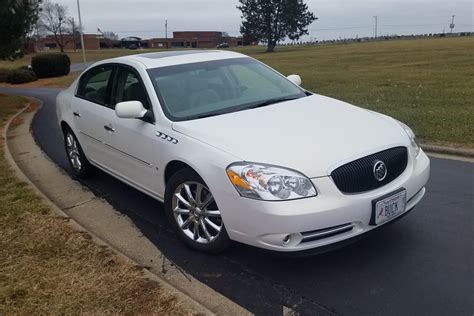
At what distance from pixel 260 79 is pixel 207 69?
1.86 feet

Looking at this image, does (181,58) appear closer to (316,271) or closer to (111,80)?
(111,80)

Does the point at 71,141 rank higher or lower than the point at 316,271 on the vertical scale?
higher

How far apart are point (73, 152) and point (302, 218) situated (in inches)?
155

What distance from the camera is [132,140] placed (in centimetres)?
441

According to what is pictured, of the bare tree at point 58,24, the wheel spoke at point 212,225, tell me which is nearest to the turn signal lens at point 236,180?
the wheel spoke at point 212,225

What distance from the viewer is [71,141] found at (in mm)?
6098

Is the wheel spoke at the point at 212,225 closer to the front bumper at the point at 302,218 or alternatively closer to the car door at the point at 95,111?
the front bumper at the point at 302,218

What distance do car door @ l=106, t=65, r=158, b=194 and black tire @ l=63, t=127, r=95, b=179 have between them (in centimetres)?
93

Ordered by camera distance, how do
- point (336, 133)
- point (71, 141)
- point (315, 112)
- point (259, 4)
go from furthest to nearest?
point (259, 4) < point (71, 141) < point (315, 112) < point (336, 133)

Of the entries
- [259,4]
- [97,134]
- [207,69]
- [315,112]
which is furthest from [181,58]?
[259,4]

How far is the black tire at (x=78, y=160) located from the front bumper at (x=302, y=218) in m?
3.00

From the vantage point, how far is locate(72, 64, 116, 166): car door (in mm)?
5012

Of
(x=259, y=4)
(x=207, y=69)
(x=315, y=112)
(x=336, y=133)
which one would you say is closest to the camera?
(x=336, y=133)

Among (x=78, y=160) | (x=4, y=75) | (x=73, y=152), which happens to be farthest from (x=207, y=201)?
(x=4, y=75)
